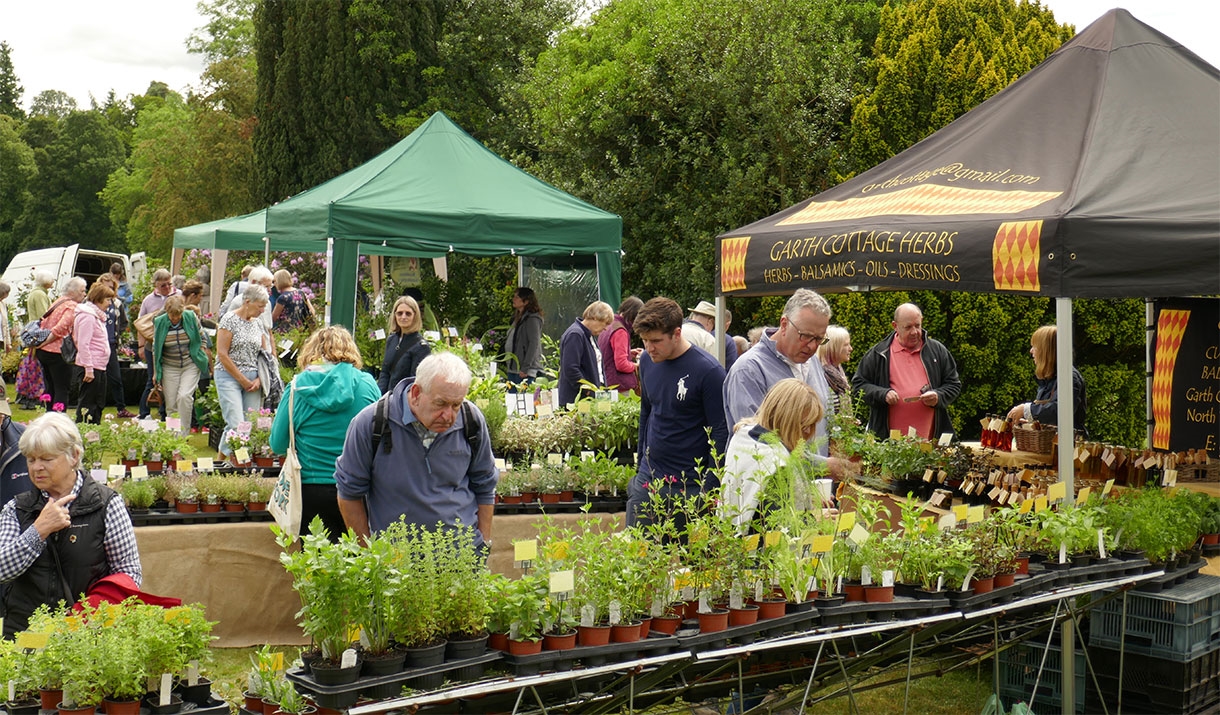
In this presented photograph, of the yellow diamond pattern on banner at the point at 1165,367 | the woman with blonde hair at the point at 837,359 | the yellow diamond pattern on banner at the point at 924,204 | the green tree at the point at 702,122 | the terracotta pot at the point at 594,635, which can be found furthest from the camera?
the green tree at the point at 702,122

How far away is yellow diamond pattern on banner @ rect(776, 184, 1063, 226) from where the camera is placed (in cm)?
489

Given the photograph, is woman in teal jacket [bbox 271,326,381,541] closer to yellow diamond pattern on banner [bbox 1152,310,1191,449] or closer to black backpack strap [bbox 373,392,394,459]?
black backpack strap [bbox 373,392,394,459]

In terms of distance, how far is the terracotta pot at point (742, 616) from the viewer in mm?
3221

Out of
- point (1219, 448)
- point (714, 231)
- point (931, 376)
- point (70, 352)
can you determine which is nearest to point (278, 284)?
point (70, 352)

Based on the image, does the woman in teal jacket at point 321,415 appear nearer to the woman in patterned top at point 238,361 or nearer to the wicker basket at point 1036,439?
the woman in patterned top at point 238,361

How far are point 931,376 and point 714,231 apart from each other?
6.58 m

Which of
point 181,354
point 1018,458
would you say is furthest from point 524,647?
point 181,354

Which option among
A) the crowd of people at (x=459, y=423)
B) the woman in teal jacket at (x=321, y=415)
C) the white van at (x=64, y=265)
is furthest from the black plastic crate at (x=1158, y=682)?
the white van at (x=64, y=265)

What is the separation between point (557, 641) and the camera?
9.60 feet

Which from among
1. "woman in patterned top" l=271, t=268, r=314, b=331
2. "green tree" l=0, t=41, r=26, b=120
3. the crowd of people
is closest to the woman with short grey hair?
the crowd of people

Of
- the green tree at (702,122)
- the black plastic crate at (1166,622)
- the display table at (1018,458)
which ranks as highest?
the green tree at (702,122)

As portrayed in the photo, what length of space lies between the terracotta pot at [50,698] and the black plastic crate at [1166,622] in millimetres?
3563

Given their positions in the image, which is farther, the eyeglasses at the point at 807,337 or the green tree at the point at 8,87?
the green tree at the point at 8,87

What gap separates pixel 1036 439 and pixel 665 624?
134 inches
